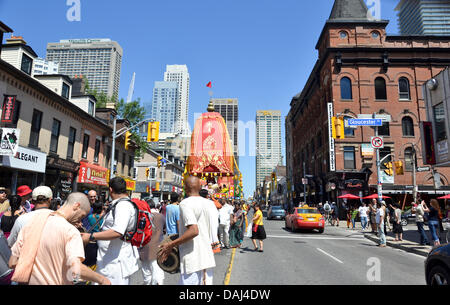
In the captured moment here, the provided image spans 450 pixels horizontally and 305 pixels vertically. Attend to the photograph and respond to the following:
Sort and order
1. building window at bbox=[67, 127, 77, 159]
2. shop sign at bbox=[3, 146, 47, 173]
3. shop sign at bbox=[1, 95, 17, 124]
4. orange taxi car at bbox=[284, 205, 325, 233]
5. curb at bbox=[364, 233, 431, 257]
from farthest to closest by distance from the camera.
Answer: building window at bbox=[67, 127, 77, 159] → orange taxi car at bbox=[284, 205, 325, 233] → shop sign at bbox=[3, 146, 47, 173] → shop sign at bbox=[1, 95, 17, 124] → curb at bbox=[364, 233, 431, 257]

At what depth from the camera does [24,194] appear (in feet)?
22.3

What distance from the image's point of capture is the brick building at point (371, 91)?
3012 cm

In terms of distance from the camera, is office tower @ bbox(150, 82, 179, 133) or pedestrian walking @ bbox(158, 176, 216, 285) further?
office tower @ bbox(150, 82, 179, 133)

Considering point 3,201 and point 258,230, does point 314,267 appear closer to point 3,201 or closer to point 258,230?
point 258,230

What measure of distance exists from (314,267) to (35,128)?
15.7 meters

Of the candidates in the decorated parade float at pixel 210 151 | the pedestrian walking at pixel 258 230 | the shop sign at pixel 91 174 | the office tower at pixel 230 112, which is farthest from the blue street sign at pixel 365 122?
the office tower at pixel 230 112

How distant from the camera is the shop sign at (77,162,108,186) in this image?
1895 centimetres

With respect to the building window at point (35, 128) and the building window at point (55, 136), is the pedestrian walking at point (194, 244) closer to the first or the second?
the building window at point (35, 128)

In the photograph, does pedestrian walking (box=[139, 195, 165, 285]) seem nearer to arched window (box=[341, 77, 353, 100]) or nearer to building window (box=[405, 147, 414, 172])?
arched window (box=[341, 77, 353, 100])

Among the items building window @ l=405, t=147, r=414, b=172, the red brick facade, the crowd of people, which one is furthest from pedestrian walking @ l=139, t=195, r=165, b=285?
building window @ l=405, t=147, r=414, b=172

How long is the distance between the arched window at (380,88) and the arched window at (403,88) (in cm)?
178

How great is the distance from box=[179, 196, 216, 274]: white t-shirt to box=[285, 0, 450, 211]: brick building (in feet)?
95.3

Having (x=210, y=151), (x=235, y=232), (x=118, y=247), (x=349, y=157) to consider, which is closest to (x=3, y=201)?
(x=118, y=247)

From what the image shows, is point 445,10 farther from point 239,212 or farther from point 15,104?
point 15,104
